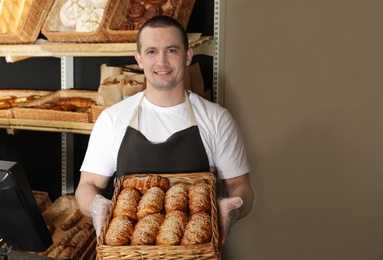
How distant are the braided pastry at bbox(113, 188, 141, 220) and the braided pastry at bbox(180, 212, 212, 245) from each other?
0.65ft

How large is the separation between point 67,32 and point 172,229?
147 cm

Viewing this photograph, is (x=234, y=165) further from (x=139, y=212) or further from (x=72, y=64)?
(x=72, y=64)

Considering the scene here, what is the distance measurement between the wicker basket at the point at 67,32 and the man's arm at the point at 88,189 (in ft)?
2.50

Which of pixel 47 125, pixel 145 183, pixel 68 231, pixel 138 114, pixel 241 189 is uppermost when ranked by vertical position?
pixel 138 114

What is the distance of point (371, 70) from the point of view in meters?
2.73

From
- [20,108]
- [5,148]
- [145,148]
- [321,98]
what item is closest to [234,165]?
[145,148]

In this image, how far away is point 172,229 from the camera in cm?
160

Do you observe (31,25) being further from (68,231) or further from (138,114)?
(68,231)

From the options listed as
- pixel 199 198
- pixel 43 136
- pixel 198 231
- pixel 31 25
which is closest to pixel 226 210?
pixel 199 198

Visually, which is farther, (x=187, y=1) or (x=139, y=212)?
(x=187, y=1)

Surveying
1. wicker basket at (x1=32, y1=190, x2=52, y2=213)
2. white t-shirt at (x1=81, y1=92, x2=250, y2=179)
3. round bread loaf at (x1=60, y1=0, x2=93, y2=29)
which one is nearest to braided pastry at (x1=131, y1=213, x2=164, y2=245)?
white t-shirt at (x1=81, y1=92, x2=250, y2=179)

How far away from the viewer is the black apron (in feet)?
6.88

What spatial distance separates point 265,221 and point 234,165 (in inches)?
39.2

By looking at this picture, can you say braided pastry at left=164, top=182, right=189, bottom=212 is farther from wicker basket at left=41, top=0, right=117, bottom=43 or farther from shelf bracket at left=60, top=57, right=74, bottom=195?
shelf bracket at left=60, top=57, right=74, bottom=195
